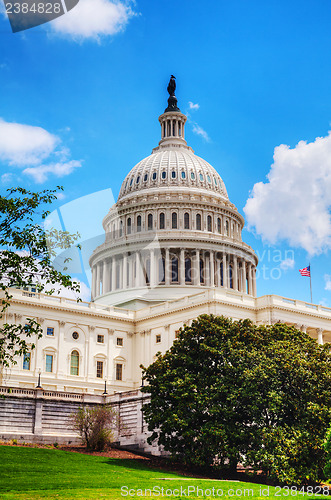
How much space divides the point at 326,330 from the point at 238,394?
135 ft

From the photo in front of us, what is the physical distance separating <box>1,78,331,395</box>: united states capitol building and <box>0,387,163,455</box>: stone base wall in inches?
568

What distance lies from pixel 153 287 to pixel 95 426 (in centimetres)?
4848

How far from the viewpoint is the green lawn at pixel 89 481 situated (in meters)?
30.7

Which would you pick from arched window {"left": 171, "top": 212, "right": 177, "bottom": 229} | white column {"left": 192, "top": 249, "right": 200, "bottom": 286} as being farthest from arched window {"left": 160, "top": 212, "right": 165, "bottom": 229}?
white column {"left": 192, "top": 249, "right": 200, "bottom": 286}

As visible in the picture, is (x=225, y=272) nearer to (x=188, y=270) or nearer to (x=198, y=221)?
(x=188, y=270)

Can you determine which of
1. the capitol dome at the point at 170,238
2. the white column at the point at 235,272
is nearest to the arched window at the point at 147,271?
the capitol dome at the point at 170,238

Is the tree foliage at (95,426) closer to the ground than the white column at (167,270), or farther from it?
closer to the ground

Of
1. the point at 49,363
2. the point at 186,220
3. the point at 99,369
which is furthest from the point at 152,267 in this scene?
the point at 49,363

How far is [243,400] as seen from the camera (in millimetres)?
47000

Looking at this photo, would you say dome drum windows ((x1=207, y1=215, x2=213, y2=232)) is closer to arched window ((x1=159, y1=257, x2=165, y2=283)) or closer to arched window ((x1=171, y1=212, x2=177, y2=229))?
arched window ((x1=171, y1=212, x2=177, y2=229))

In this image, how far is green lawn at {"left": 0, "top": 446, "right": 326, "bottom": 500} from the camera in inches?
1209

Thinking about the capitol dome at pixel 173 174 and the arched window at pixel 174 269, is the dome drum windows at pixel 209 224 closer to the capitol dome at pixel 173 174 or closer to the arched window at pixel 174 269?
the capitol dome at pixel 173 174

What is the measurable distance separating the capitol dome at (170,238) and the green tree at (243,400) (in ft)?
152

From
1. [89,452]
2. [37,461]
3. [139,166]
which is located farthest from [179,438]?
[139,166]
